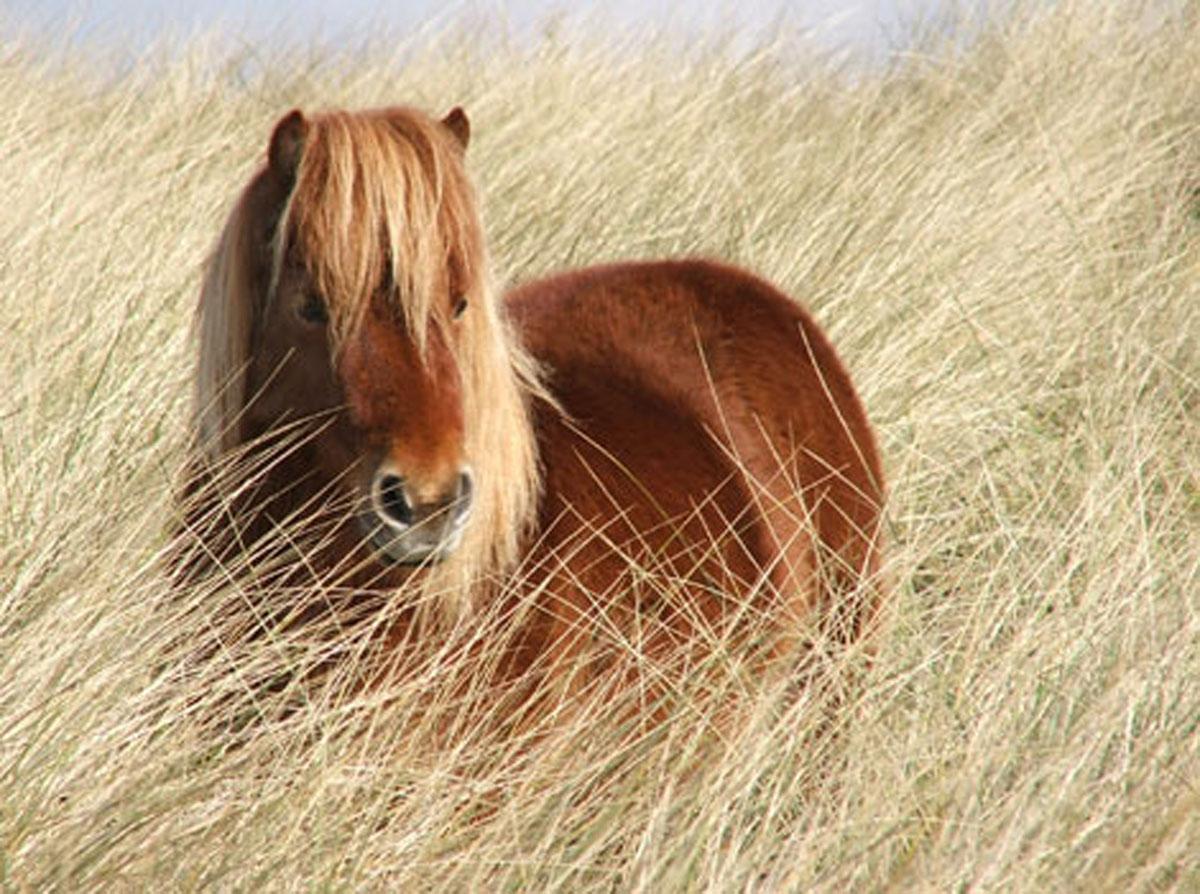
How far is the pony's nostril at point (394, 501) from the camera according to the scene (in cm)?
239

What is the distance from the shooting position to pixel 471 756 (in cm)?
255

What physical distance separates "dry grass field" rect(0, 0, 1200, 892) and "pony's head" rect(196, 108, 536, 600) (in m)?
0.21

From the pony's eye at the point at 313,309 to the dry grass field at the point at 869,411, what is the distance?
0.38 m

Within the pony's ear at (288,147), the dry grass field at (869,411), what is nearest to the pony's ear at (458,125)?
the pony's ear at (288,147)

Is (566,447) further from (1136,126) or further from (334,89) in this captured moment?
(334,89)

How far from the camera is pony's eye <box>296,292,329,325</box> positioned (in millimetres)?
2535

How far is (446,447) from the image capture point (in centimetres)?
241

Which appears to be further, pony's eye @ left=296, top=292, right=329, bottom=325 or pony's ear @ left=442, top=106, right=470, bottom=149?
pony's ear @ left=442, top=106, right=470, bottom=149

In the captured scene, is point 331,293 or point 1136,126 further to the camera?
point 1136,126

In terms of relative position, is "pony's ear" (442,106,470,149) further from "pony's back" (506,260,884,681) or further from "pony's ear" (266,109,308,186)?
"pony's back" (506,260,884,681)

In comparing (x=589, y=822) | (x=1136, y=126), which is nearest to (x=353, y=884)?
(x=589, y=822)

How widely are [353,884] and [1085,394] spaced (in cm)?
230

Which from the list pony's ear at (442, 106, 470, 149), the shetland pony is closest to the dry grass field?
the shetland pony

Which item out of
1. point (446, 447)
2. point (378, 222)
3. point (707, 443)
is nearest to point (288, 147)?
point (378, 222)
